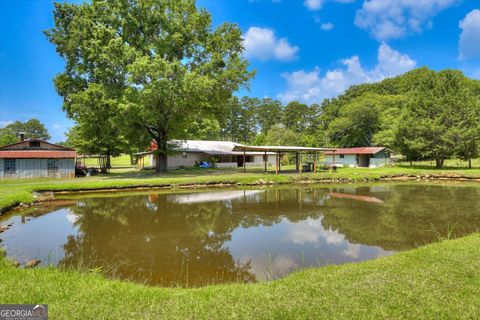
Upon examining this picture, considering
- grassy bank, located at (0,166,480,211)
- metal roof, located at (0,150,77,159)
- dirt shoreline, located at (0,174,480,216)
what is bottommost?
dirt shoreline, located at (0,174,480,216)

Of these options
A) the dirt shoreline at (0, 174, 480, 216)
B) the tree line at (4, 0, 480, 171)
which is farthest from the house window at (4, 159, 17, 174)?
the dirt shoreline at (0, 174, 480, 216)

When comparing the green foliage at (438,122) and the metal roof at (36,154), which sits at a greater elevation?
the green foliage at (438,122)

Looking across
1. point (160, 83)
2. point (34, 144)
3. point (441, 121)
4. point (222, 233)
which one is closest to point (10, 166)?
point (34, 144)

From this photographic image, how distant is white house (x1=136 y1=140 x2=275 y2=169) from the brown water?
19332 millimetres

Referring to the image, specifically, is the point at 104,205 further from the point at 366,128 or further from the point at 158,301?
the point at 366,128

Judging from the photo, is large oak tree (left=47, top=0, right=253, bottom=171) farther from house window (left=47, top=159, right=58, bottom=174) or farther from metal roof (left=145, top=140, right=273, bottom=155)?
metal roof (left=145, top=140, right=273, bottom=155)

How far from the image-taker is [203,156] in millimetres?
37531

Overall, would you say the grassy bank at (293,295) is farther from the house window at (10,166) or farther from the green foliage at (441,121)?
the green foliage at (441,121)

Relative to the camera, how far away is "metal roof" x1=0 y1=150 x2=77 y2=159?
72.8 feet

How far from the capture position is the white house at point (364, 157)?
3859 centimetres

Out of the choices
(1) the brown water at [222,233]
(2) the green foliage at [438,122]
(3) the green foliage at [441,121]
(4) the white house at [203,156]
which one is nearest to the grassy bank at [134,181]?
(1) the brown water at [222,233]

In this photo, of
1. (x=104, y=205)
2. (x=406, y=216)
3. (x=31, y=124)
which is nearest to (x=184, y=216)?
(x=104, y=205)

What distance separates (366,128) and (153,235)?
49349 mm

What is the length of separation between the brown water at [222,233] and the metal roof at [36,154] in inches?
380
